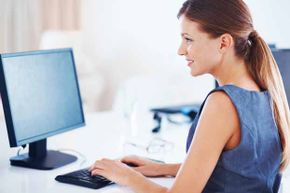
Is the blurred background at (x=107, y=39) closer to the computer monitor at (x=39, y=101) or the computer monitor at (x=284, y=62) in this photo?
the computer monitor at (x=284, y=62)

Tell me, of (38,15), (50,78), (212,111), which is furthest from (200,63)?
(38,15)

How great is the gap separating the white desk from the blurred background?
118 cm

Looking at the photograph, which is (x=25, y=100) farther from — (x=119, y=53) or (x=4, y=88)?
(x=119, y=53)

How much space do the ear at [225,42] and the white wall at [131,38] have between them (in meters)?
2.42

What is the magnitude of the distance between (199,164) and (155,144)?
2.63 feet

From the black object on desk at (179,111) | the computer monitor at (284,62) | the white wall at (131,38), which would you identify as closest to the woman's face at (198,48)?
the computer monitor at (284,62)

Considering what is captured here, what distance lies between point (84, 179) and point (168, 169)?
298 millimetres

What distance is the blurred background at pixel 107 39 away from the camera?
4.09 m

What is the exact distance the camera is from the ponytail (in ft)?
5.03

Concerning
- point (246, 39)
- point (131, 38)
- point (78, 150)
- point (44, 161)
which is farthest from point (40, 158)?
point (131, 38)

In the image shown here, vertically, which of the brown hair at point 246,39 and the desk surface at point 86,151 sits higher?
the brown hair at point 246,39

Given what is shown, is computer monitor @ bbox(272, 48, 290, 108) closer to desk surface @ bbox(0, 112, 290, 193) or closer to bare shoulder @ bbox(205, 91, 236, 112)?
desk surface @ bbox(0, 112, 290, 193)

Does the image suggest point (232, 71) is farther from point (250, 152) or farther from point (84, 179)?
point (84, 179)

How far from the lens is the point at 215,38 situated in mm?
1480
